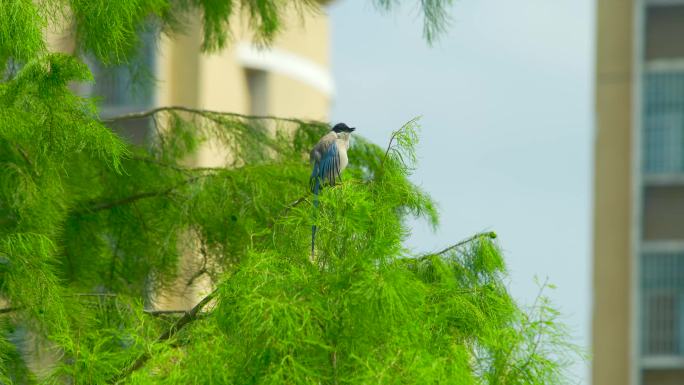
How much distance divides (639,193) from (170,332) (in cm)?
1280

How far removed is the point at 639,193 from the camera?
59.4 ft

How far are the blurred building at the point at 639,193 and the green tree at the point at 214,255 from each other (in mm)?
10280

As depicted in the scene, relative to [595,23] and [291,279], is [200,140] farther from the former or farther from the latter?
[595,23]

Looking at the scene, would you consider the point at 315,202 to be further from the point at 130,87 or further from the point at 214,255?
the point at 130,87

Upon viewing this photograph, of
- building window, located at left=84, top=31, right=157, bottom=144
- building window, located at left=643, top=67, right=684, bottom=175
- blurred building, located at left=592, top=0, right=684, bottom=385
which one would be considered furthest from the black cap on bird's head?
building window, located at left=643, top=67, right=684, bottom=175

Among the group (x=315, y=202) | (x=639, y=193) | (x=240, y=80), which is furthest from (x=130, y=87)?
(x=639, y=193)

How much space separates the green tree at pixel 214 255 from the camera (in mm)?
5242

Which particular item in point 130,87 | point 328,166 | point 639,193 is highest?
point 130,87

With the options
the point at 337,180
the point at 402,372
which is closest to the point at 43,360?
the point at 337,180

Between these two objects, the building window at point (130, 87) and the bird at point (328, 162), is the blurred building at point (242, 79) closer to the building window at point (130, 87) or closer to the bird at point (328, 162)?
the building window at point (130, 87)

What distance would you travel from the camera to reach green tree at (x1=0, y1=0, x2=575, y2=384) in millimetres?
5242

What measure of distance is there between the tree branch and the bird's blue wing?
0.51 m

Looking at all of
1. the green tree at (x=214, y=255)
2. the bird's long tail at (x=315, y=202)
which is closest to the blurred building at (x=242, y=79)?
the green tree at (x=214, y=255)

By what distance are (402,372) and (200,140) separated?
112 inches
